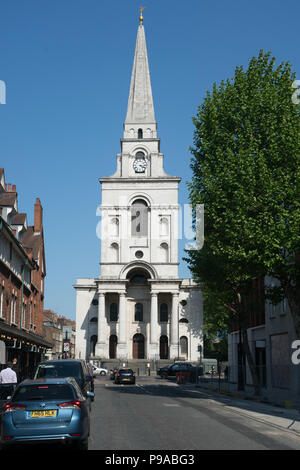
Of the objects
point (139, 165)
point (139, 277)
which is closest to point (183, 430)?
point (139, 277)

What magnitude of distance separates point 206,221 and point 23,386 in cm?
1713

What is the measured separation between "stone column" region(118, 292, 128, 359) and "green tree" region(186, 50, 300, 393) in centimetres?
4498

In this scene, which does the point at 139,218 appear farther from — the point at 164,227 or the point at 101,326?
the point at 101,326

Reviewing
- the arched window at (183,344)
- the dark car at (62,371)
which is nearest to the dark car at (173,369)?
the arched window at (183,344)

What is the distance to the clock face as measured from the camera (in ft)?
260

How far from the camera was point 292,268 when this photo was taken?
22719 mm

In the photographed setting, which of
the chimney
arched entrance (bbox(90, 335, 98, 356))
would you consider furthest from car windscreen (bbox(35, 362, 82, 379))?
arched entrance (bbox(90, 335, 98, 356))

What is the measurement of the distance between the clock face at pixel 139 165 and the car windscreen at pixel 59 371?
63481mm

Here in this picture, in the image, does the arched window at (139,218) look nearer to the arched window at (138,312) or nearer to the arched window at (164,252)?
the arched window at (164,252)

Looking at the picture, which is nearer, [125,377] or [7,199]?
[7,199]

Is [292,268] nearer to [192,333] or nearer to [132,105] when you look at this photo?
[192,333]

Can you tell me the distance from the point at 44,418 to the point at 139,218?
67365mm

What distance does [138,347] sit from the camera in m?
76.1
